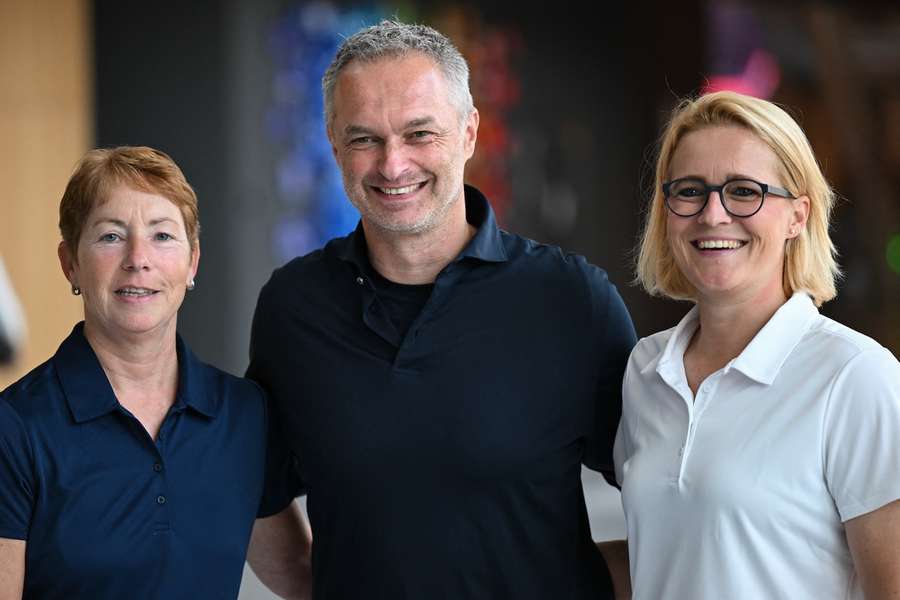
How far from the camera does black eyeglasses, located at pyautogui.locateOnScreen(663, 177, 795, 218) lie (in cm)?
185

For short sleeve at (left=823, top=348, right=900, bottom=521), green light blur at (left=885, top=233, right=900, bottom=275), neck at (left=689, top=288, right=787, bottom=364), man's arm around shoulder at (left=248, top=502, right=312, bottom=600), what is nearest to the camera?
short sleeve at (left=823, top=348, right=900, bottom=521)

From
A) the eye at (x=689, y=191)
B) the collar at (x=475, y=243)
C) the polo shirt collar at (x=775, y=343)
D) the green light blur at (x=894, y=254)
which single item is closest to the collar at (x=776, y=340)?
the polo shirt collar at (x=775, y=343)

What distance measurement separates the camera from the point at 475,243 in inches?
89.3

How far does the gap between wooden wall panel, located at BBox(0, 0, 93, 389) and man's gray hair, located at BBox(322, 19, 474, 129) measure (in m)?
3.41

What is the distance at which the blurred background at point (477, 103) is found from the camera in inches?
211

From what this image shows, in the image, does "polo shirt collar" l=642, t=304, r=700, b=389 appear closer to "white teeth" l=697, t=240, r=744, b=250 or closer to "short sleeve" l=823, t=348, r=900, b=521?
"white teeth" l=697, t=240, r=744, b=250

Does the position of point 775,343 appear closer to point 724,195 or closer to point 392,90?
point 724,195

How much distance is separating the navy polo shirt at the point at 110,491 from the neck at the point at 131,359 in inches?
1.0

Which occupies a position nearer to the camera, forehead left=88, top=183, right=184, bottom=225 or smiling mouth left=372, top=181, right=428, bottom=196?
forehead left=88, top=183, right=184, bottom=225

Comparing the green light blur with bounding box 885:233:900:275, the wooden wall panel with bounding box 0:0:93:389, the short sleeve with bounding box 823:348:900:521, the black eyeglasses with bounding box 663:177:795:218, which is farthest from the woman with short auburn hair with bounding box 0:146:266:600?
the green light blur with bounding box 885:233:900:275

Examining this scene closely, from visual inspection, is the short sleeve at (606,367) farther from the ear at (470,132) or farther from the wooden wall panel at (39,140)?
the wooden wall panel at (39,140)

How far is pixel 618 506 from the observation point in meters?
4.56

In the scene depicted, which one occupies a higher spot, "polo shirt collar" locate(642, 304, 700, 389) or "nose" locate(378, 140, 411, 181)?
"nose" locate(378, 140, 411, 181)

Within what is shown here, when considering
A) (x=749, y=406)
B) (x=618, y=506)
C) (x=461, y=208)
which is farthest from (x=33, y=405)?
(x=618, y=506)
